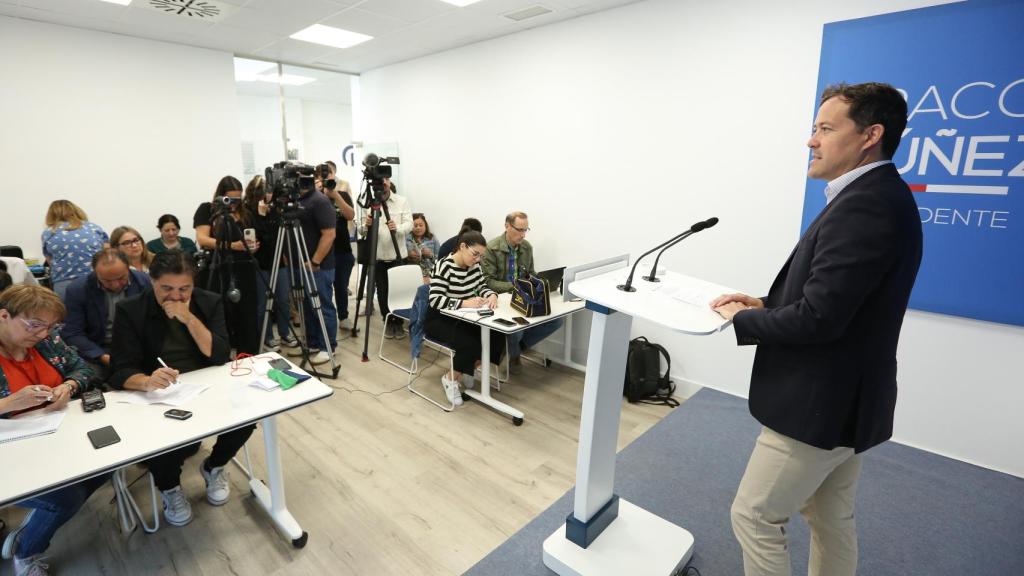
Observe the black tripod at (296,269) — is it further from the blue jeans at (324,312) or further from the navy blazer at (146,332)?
the navy blazer at (146,332)

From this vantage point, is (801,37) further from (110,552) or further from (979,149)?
(110,552)

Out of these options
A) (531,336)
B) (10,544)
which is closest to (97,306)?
(10,544)

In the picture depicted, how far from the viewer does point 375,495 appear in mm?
2674

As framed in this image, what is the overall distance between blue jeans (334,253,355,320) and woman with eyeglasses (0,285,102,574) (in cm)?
269

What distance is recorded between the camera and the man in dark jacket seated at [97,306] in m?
2.70

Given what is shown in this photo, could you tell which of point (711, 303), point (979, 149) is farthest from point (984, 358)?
point (711, 303)

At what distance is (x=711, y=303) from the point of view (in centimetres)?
156

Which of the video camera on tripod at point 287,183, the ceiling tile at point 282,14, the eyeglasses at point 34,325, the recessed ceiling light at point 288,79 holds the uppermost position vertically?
the recessed ceiling light at point 288,79

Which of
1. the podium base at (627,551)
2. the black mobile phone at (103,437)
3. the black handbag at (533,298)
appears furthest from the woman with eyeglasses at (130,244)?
the podium base at (627,551)

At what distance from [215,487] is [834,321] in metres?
2.81

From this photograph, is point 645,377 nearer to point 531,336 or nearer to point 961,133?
point 531,336

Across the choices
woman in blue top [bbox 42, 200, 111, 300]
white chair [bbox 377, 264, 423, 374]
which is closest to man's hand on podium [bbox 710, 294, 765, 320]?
white chair [bbox 377, 264, 423, 374]

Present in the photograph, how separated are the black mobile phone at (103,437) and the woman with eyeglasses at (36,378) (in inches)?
10.1

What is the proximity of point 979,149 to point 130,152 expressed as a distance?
6730 millimetres
